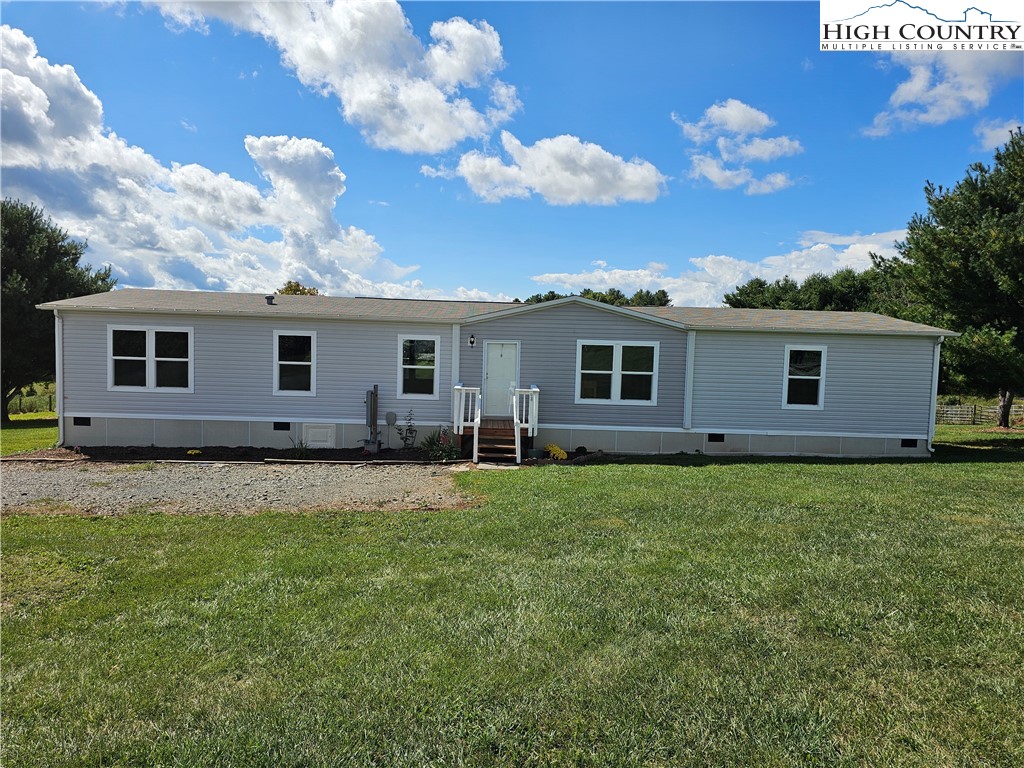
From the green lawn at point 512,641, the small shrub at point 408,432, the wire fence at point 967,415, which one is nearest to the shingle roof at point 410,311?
the small shrub at point 408,432

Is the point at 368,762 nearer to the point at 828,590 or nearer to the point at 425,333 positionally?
the point at 828,590

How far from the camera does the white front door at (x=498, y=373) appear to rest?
39.2 feet

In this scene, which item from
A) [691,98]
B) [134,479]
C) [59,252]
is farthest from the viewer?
[59,252]

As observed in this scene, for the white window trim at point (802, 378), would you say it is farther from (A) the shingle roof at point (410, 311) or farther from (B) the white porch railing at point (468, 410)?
(B) the white porch railing at point (468, 410)

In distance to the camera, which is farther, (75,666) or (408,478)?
(408,478)

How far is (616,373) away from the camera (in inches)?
472

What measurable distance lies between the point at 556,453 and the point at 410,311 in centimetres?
474

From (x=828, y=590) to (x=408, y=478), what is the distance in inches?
252

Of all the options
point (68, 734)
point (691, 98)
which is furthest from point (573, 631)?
point (691, 98)

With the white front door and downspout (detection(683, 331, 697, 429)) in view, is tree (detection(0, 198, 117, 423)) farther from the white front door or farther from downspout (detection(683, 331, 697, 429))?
downspout (detection(683, 331, 697, 429))

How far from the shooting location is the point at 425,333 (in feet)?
39.2

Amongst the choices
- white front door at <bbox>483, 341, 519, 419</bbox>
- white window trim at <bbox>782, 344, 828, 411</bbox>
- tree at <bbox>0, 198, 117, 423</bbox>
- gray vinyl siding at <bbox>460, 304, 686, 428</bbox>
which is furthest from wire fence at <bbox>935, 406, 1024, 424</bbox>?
tree at <bbox>0, 198, 117, 423</bbox>

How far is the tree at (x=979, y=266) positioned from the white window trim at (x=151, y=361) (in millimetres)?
18831

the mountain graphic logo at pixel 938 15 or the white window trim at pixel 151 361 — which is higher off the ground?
the mountain graphic logo at pixel 938 15
